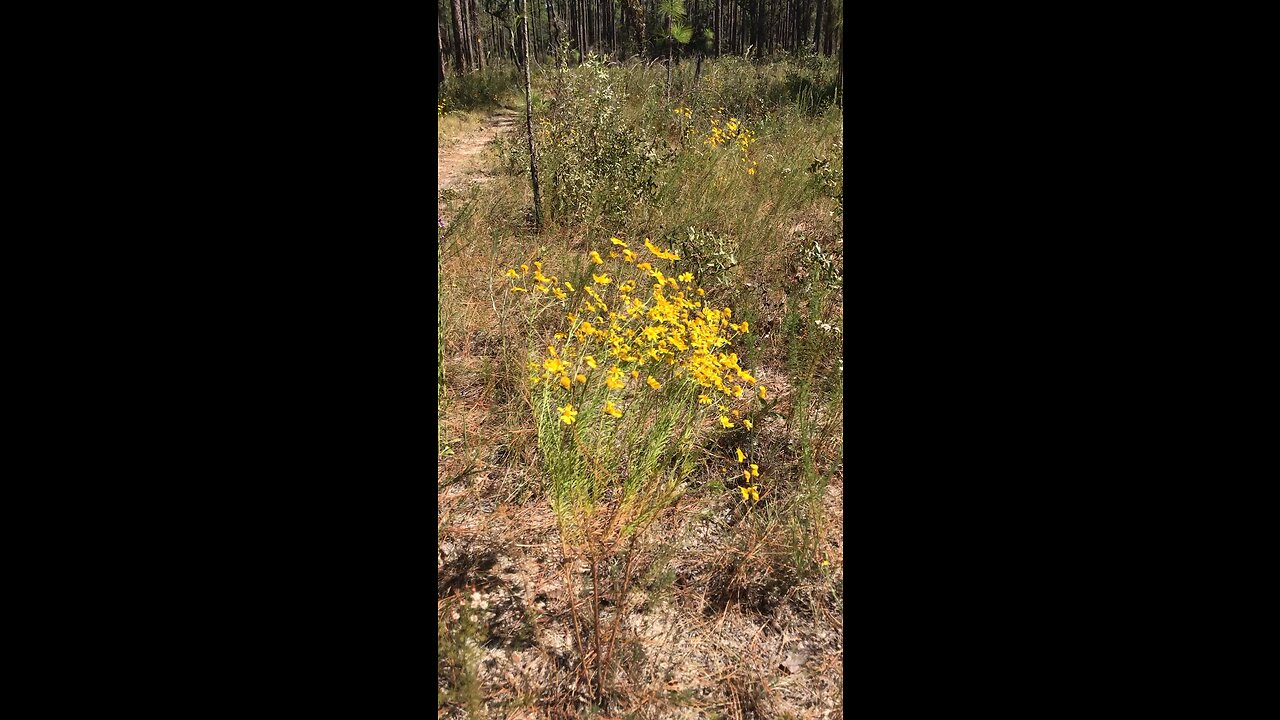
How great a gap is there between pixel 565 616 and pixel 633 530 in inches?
10.9

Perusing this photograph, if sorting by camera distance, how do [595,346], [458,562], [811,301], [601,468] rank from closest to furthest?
[458,562], [601,468], [595,346], [811,301]

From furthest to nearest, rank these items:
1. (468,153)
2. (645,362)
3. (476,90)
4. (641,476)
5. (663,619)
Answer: (476,90)
(468,153)
(645,362)
(641,476)
(663,619)

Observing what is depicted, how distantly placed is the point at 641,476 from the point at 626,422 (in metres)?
0.32

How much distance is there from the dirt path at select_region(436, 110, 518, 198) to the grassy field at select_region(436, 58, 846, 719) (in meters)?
2.20

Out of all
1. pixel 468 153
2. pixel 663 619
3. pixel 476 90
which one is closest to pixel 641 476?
pixel 663 619

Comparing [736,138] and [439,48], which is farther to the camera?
[736,138]

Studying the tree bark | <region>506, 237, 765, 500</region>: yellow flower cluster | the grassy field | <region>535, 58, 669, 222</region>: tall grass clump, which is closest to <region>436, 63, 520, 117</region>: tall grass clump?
the tree bark

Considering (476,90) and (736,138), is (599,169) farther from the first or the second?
(476,90)

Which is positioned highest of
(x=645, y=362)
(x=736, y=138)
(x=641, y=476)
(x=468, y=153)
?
(x=736, y=138)

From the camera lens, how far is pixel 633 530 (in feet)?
5.46

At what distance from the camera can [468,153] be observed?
750 centimetres
